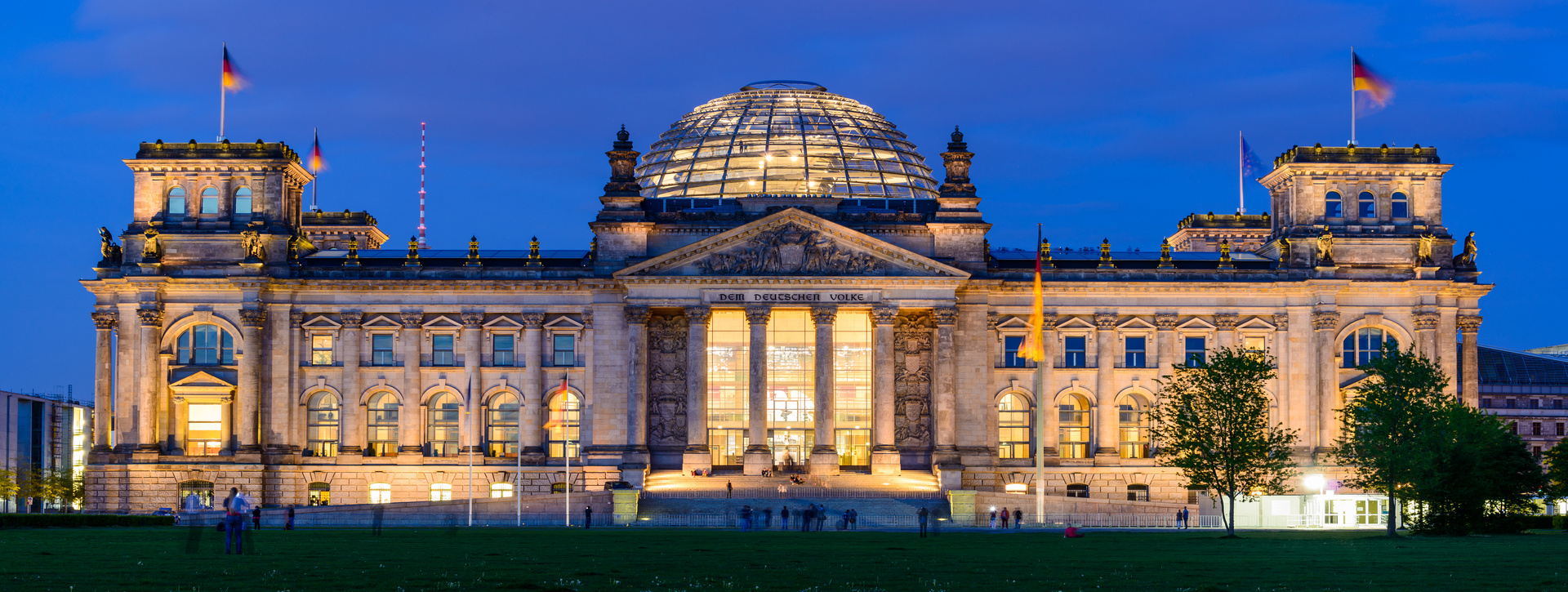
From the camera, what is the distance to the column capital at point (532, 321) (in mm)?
104125

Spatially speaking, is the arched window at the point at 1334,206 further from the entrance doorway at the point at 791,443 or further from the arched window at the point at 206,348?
the arched window at the point at 206,348

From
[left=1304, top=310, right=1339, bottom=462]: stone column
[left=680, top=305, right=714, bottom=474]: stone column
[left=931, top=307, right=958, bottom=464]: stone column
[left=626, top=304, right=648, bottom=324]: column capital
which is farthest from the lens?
[left=1304, top=310, right=1339, bottom=462]: stone column

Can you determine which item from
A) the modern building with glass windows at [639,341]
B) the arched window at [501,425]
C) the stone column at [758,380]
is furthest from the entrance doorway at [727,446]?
the arched window at [501,425]

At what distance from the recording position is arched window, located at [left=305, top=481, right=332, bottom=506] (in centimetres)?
10325

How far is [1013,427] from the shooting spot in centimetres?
10556

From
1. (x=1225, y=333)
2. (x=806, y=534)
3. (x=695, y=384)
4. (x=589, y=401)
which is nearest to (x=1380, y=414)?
(x=806, y=534)

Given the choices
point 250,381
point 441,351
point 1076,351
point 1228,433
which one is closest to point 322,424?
point 250,381

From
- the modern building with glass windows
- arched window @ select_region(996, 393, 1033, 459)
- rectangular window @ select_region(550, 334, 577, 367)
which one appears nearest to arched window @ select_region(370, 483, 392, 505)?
the modern building with glass windows

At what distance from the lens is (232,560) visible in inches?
1795

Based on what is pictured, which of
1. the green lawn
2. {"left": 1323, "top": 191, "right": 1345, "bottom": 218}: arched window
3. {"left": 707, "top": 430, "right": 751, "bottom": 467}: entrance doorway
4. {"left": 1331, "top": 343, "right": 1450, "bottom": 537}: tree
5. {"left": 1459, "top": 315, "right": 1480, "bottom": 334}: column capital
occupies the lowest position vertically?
the green lawn

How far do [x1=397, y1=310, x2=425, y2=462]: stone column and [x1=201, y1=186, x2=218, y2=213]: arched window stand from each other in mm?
13315

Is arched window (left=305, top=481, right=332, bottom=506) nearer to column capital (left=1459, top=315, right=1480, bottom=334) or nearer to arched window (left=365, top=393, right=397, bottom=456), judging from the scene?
arched window (left=365, top=393, right=397, bottom=456)

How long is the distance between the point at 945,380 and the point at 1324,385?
75.8ft

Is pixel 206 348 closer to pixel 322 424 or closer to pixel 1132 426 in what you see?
pixel 322 424
